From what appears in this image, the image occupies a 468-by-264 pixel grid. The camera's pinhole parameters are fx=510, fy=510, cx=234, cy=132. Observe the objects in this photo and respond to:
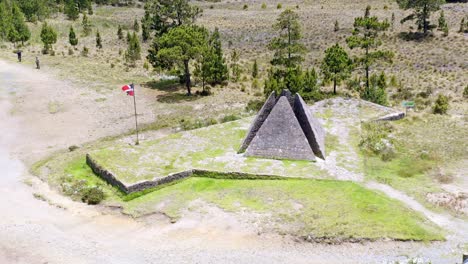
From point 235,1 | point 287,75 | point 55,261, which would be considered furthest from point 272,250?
point 235,1

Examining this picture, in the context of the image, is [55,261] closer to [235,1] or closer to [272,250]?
[272,250]

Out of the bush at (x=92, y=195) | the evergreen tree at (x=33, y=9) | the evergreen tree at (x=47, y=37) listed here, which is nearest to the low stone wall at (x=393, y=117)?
the bush at (x=92, y=195)

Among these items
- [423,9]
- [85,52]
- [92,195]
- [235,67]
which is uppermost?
[423,9]

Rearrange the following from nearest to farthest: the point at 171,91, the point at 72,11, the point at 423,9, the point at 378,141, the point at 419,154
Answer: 1. the point at 419,154
2. the point at 378,141
3. the point at 171,91
4. the point at 423,9
5. the point at 72,11

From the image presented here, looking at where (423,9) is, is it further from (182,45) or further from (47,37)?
(47,37)

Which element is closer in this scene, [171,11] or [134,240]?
[134,240]

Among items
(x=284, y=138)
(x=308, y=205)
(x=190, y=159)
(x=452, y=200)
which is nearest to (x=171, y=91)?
(x=190, y=159)

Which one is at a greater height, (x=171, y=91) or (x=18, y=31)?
(x=18, y=31)
